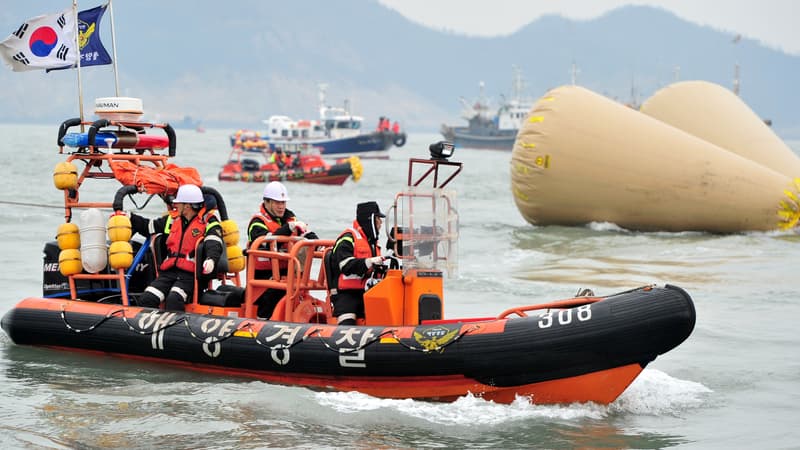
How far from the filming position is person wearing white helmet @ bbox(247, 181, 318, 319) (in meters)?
9.65

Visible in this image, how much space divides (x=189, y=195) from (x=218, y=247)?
0.54 m

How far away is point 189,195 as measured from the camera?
9.55 m

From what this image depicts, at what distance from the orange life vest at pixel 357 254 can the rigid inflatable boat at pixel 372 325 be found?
0.16 meters

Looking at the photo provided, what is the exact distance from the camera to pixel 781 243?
63.1ft

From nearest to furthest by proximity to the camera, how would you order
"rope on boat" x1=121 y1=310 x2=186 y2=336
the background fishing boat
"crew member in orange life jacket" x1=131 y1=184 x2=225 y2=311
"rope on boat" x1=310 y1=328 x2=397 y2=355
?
1. "rope on boat" x1=310 y1=328 x2=397 y2=355
2. "rope on boat" x1=121 y1=310 x2=186 y2=336
3. "crew member in orange life jacket" x1=131 y1=184 x2=225 y2=311
4. the background fishing boat

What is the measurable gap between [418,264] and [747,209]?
12.8m

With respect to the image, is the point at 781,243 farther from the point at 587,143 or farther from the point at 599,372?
the point at 599,372

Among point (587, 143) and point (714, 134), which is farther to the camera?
point (714, 134)

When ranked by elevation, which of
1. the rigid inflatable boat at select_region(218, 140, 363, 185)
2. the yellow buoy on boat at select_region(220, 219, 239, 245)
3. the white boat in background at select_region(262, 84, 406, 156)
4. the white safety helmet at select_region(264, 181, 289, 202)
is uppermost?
the white boat in background at select_region(262, 84, 406, 156)

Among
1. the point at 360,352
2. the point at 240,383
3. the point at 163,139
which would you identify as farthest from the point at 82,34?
the point at 360,352

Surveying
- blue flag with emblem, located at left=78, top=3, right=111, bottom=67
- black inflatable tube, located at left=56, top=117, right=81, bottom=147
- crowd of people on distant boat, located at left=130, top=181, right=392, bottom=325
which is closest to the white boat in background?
blue flag with emblem, located at left=78, top=3, right=111, bottom=67

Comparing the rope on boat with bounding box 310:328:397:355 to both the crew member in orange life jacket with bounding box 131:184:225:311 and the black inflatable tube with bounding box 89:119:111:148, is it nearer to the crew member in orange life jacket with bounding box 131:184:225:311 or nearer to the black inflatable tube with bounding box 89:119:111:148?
the crew member in orange life jacket with bounding box 131:184:225:311

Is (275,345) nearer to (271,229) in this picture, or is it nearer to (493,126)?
(271,229)

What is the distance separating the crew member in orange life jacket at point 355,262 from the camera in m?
8.65
